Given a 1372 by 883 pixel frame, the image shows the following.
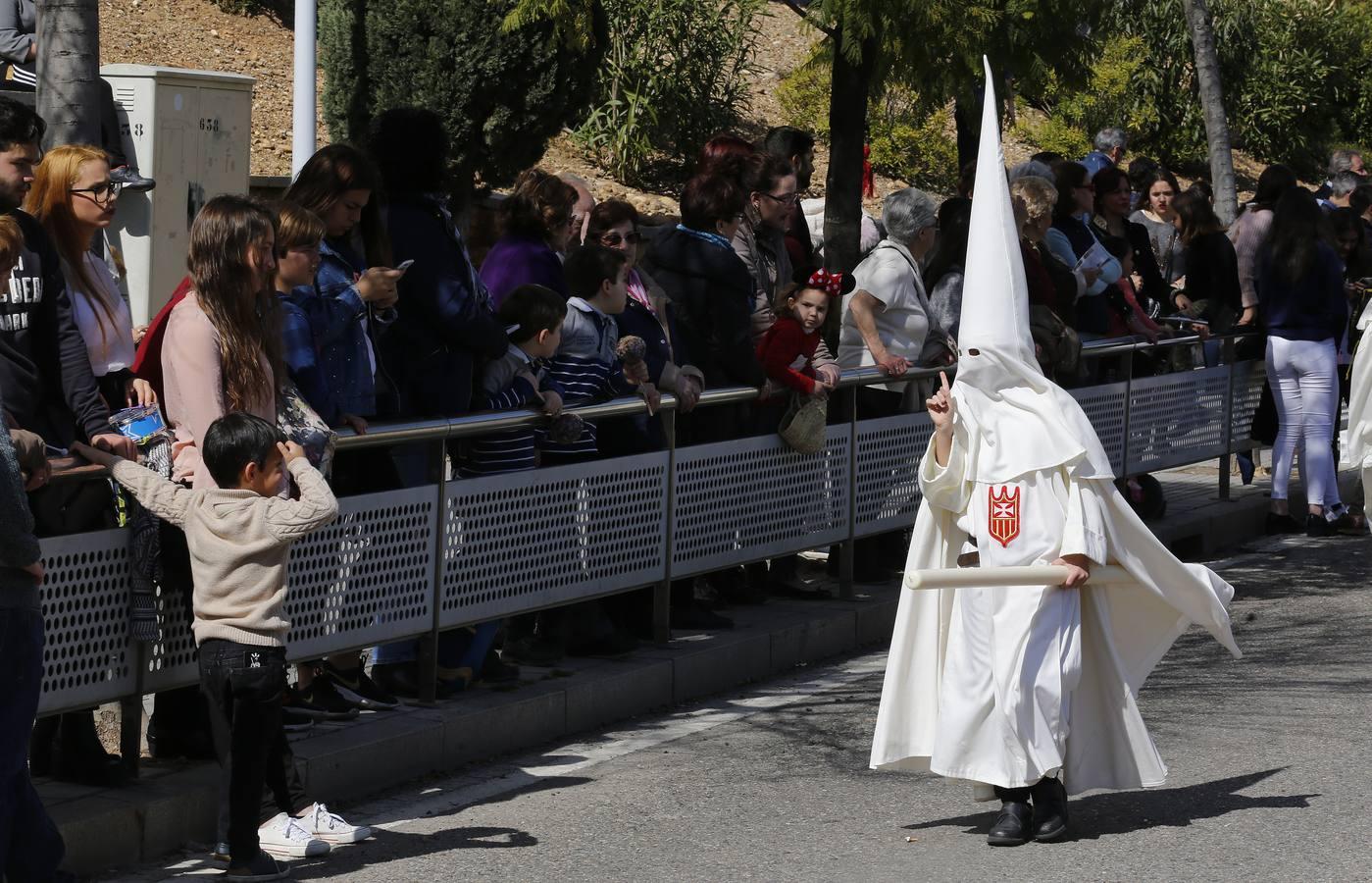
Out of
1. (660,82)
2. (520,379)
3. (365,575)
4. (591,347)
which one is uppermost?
(660,82)

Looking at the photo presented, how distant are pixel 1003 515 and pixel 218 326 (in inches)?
97.1

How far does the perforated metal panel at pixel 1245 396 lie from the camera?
506 inches

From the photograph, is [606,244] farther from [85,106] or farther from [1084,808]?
[1084,808]

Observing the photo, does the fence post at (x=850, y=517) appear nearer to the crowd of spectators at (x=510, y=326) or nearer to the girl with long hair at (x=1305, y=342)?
the crowd of spectators at (x=510, y=326)

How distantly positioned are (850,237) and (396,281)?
6297mm

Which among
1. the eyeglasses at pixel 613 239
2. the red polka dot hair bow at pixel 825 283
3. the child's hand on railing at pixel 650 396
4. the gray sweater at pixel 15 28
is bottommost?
the child's hand on railing at pixel 650 396

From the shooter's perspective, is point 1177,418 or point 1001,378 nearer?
point 1001,378

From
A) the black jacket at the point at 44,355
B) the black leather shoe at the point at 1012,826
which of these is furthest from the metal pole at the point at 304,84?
the black leather shoe at the point at 1012,826

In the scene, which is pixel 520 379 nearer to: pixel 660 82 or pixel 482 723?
pixel 482 723

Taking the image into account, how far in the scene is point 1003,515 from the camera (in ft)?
19.9

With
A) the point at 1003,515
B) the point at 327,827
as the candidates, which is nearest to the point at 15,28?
the point at 327,827

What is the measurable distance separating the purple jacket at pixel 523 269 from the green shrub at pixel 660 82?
1725cm

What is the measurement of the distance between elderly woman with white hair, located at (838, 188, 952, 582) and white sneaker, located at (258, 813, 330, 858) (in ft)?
14.7

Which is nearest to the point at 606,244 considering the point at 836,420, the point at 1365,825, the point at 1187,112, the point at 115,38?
the point at 836,420
